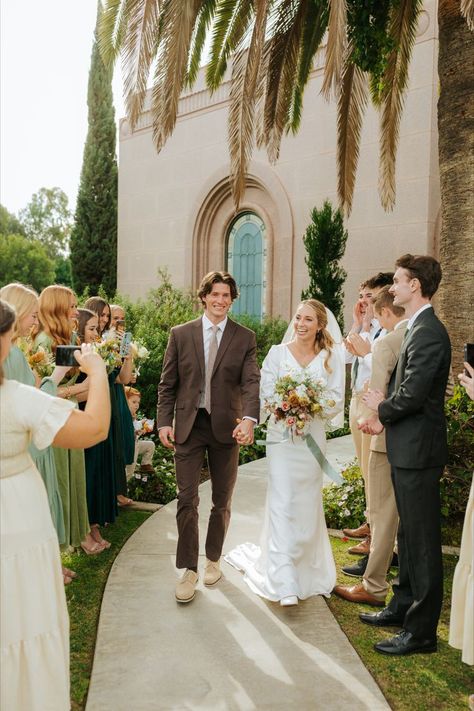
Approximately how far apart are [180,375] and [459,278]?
295 cm

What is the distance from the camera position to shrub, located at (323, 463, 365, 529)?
640cm

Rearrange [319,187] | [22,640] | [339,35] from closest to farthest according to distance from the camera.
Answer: [22,640] < [339,35] < [319,187]

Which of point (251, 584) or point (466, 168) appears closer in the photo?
point (251, 584)

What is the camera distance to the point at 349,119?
855 centimetres

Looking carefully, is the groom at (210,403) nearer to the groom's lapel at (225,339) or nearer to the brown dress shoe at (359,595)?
the groom's lapel at (225,339)

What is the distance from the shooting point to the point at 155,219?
685 inches

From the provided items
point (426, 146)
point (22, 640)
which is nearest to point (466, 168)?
point (22, 640)

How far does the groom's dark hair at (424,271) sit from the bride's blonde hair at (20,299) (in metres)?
2.41

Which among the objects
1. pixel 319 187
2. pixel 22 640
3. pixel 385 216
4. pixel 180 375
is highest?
pixel 319 187

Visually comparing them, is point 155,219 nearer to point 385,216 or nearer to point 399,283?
point 385,216

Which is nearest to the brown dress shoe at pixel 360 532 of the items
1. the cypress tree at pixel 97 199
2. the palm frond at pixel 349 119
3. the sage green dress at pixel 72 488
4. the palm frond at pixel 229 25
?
the sage green dress at pixel 72 488

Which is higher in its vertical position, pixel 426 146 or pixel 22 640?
pixel 426 146

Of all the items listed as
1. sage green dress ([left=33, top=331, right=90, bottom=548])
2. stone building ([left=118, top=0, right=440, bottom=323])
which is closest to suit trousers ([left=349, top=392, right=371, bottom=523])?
sage green dress ([left=33, top=331, right=90, bottom=548])

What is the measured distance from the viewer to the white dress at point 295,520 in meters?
4.61
